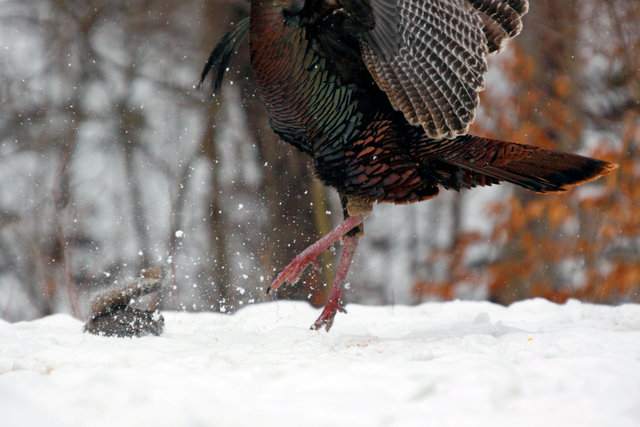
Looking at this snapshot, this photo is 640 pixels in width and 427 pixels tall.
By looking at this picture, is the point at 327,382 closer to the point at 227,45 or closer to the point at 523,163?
the point at 523,163

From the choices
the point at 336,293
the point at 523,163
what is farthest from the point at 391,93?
the point at 336,293

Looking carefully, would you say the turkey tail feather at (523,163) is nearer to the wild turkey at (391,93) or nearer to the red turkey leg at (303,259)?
the wild turkey at (391,93)

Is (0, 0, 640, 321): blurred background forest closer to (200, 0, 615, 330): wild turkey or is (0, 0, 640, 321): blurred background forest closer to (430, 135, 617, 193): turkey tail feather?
(200, 0, 615, 330): wild turkey

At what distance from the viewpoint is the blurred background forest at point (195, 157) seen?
6.46m

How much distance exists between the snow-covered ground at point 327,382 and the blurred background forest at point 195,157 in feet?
11.9

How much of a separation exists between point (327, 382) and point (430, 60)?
1774 mm

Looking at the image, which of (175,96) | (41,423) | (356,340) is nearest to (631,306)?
(356,340)

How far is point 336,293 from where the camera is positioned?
3670 millimetres

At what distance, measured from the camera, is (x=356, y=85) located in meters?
3.30

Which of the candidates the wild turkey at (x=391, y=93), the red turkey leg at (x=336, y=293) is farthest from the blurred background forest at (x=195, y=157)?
the wild turkey at (x=391, y=93)

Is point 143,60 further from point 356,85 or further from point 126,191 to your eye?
A: point 356,85

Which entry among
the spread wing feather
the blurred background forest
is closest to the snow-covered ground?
the spread wing feather

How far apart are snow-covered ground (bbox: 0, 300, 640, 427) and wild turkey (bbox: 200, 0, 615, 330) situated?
0.86m

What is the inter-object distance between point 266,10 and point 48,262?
14.4ft
